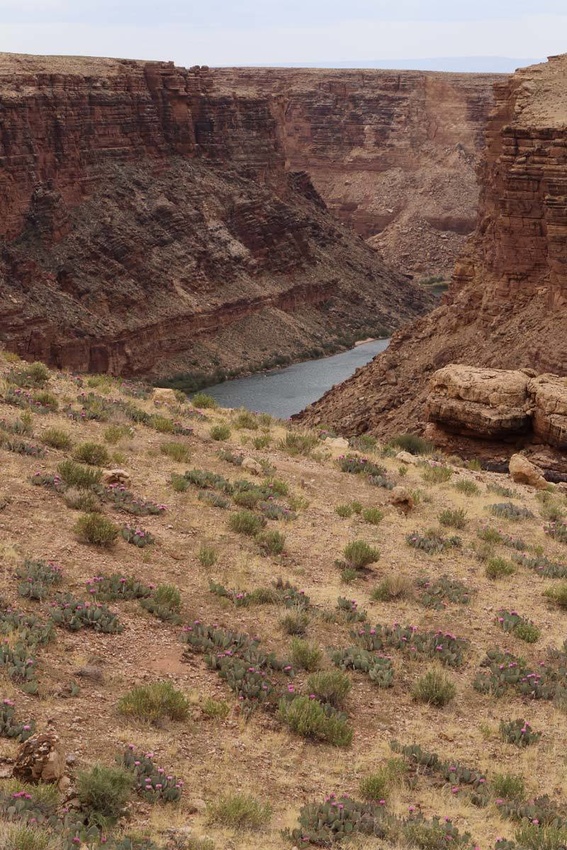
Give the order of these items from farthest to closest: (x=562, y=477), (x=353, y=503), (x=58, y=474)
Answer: (x=562, y=477) → (x=353, y=503) → (x=58, y=474)

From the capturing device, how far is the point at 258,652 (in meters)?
12.3

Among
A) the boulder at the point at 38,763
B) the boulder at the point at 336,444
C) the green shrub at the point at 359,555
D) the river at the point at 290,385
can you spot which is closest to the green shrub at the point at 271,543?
the green shrub at the point at 359,555

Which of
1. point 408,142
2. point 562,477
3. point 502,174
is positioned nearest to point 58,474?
point 562,477

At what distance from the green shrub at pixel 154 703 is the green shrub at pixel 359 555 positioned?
16.3 feet

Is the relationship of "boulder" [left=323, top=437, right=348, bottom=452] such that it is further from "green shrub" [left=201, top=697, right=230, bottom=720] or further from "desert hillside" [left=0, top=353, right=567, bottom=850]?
"green shrub" [left=201, top=697, right=230, bottom=720]

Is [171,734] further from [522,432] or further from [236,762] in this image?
[522,432]

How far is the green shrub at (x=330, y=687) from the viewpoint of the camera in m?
11.8

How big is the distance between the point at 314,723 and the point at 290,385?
46.8 m

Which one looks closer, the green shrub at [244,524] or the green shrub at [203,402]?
the green shrub at [244,524]

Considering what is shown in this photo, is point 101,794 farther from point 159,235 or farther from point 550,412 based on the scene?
point 159,235

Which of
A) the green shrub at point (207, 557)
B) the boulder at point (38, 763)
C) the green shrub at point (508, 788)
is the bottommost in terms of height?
the green shrub at point (508, 788)

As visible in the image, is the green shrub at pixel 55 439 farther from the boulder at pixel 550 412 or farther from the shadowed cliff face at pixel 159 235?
the shadowed cliff face at pixel 159 235

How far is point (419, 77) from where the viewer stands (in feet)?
356

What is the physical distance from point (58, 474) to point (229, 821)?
762 cm
